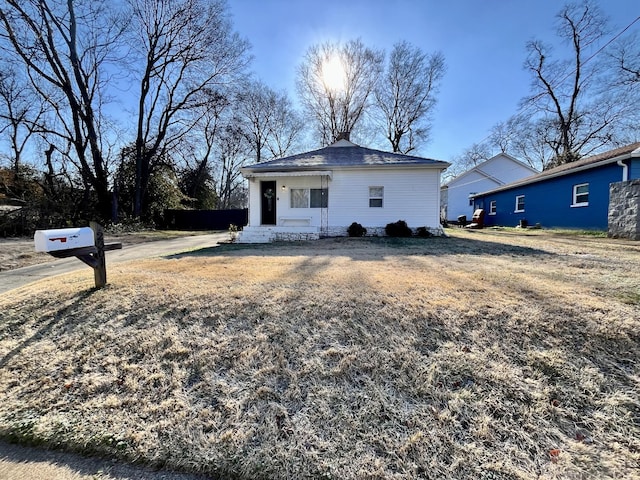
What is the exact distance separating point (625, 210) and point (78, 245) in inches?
555

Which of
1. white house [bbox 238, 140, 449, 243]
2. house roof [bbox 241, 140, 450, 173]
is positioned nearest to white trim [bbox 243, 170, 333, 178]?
white house [bbox 238, 140, 449, 243]

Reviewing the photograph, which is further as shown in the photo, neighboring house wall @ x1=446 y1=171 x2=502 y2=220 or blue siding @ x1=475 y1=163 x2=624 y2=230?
neighboring house wall @ x1=446 y1=171 x2=502 y2=220

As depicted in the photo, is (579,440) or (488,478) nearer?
(488,478)

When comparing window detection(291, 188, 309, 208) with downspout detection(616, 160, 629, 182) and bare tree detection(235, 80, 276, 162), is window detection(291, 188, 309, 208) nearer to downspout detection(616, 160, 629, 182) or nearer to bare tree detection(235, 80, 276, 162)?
downspout detection(616, 160, 629, 182)

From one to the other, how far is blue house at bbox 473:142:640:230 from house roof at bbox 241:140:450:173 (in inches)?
254

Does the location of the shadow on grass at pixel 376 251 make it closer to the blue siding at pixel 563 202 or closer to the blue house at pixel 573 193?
the blue house at pixel 573 193

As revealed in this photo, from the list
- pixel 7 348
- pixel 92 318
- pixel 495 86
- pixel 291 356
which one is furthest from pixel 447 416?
pixel 495 86

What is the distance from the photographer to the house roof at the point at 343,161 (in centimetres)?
1116

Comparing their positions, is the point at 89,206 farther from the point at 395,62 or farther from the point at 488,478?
the point at 395,62

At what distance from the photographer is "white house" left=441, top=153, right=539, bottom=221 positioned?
2539 cm

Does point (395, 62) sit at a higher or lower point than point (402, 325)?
higher

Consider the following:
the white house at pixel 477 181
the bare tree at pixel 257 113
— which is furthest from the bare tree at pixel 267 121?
the white house at pixel 477 181

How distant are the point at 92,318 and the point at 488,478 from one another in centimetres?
401

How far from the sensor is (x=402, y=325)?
2869 millimetres
